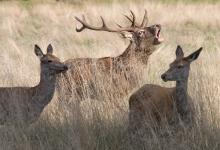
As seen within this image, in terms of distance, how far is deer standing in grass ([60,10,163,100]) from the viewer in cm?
834

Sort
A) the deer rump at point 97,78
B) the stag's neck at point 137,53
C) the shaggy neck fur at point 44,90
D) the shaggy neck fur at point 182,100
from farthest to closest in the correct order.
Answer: the stag's neck at point 137,53 → the deer rump at point 97,78 → the shaggy neck fur at point 44,90 → the shaggy neck fur at point 182,100

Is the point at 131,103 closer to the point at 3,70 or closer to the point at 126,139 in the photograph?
the point at 126,139

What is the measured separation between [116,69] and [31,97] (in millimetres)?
1555

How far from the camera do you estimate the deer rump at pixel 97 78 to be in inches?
322

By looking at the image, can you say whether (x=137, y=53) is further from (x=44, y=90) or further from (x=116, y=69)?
(x=44, y=90)

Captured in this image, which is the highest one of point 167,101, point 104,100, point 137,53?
point 137,53

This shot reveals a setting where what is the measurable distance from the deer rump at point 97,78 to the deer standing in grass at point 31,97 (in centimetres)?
40

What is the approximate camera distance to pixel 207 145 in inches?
243

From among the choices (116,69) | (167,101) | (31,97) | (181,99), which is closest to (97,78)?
(116,69)

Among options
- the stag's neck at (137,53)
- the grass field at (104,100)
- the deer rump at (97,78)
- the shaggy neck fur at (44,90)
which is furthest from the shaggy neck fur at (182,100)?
the stag's neck at (137,53)

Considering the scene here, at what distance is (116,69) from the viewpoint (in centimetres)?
889

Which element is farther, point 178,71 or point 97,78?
point 97,78

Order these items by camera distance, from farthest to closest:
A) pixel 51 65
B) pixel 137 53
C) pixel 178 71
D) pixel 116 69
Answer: pixel 137 53 < pixel 116 69 < pixel 51 65 < pixel 178 71

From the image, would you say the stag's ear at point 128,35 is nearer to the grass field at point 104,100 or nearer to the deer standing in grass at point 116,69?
the deer standing in grass at point 116,69
